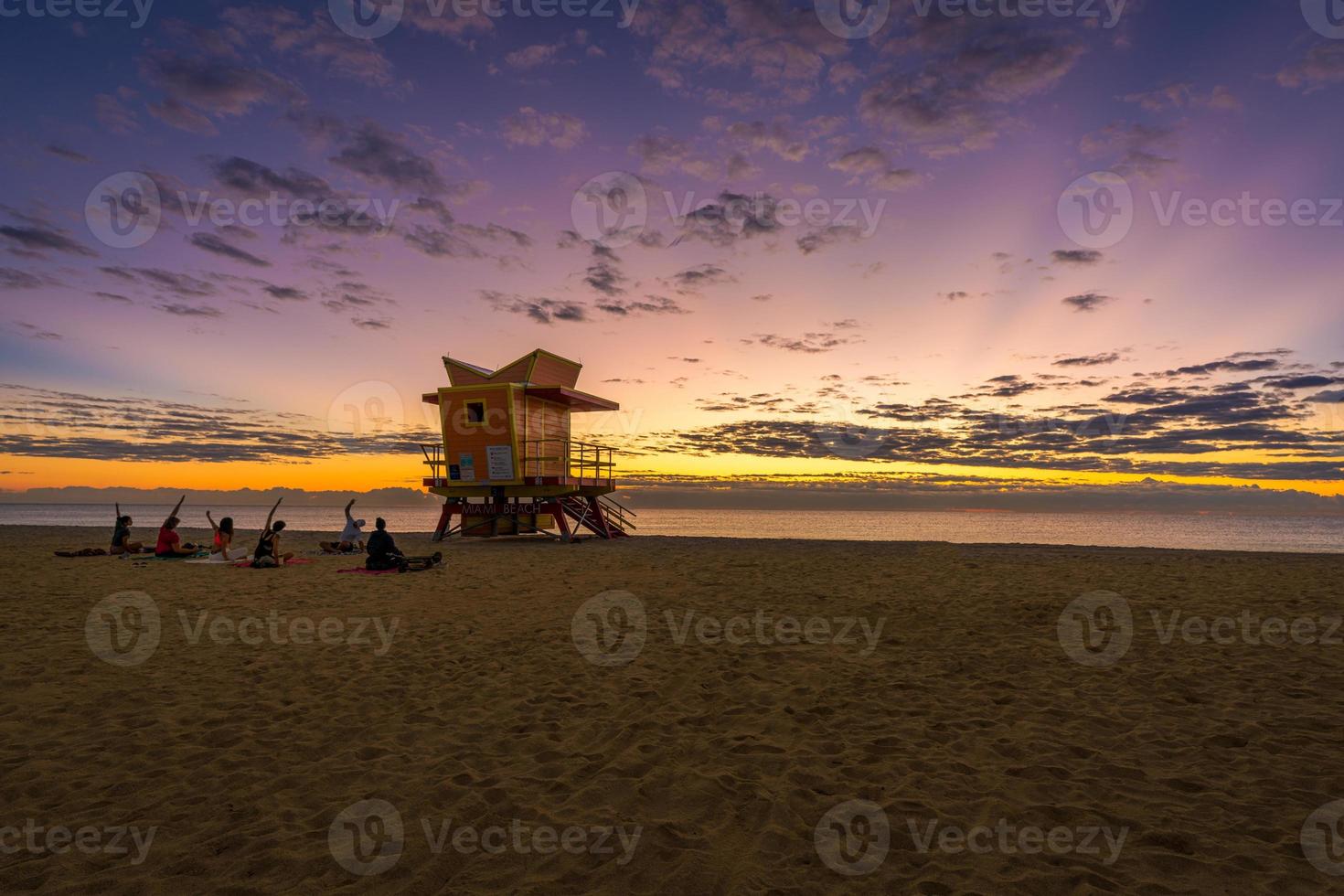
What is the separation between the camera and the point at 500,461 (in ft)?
87.3

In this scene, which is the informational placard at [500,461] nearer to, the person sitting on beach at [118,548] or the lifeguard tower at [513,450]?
the lifeguard tower at [513,450]

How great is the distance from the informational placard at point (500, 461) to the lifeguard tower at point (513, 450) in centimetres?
4

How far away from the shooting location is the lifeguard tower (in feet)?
86.9

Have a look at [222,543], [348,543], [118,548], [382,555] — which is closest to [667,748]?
[382,555]

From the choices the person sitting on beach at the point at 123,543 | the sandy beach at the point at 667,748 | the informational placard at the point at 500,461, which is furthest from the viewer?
the informational placard at the point at 500,461

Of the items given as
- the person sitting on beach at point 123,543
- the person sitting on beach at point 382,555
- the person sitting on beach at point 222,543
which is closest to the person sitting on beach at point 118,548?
the person sitting on beach at point 123,543

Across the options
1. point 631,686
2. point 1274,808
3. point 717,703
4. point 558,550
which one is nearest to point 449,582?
point 558,550

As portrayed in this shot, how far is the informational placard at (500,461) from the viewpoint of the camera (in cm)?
2647

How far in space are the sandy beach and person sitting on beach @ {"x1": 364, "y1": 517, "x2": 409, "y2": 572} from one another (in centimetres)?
495

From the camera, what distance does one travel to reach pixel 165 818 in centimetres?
457

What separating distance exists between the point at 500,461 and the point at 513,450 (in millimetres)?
816

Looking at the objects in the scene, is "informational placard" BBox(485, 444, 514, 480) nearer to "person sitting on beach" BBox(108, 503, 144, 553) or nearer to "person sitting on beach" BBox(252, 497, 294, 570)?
"person sitting on beach" BBox(252, 497, 294, 570)

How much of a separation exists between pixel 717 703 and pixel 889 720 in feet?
6.20

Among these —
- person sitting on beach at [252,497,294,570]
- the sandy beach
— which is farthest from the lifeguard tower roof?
the sandy beach
